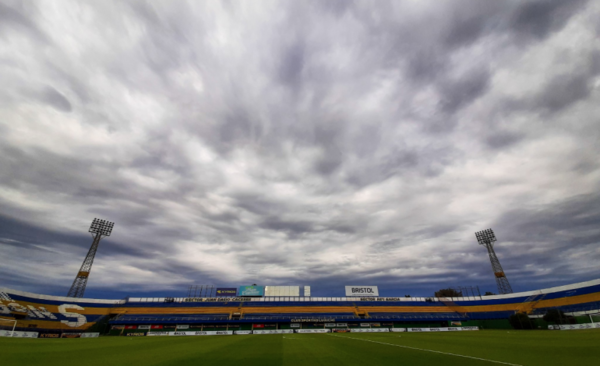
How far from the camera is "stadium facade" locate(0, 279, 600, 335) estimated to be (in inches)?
2462

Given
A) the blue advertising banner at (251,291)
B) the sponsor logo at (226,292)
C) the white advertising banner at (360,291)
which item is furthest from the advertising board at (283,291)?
the white advertising banner at (360,291)

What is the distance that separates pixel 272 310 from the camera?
8462 cm

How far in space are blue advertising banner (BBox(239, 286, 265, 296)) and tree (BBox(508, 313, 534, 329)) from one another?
73246 millimetres

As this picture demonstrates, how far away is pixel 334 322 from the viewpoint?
246 feet

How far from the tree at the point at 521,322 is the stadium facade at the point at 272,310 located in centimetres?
796

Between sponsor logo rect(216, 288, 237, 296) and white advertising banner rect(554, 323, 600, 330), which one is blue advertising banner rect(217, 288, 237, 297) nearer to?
sponsor logo rect(216, 288, 237, 296)

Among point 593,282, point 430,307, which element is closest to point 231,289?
point 430,307

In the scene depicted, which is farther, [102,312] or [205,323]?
[102,312]

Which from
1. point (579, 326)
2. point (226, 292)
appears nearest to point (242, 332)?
point (226, 292)

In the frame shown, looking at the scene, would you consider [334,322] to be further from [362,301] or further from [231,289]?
[231,289]

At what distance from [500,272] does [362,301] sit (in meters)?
46.9

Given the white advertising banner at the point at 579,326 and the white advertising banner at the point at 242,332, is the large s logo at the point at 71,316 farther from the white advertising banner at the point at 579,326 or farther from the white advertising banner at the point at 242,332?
the white advertising banner at the point at 579,326

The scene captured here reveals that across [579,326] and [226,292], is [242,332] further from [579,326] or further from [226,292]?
[579,326]

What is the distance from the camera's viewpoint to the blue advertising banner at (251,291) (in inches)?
3767
